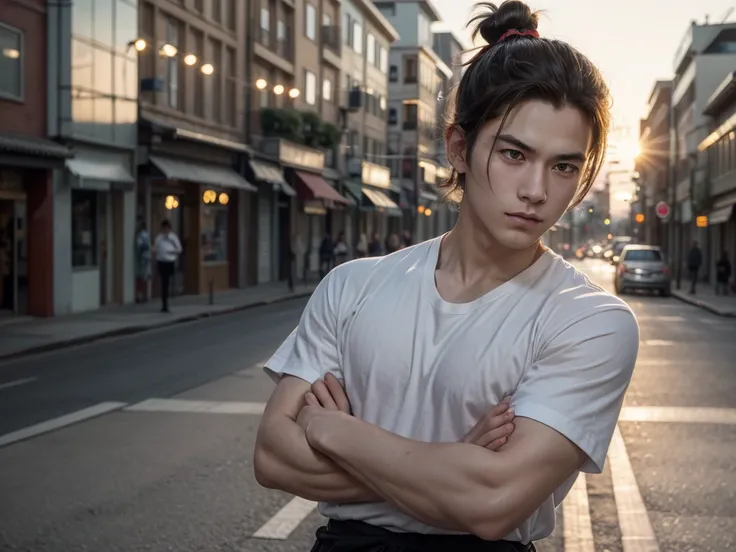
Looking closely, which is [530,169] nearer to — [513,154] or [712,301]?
[513,154]

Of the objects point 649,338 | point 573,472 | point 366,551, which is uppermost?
point 573,472

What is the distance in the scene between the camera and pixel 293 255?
121 feet

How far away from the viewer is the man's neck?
2389 millimetres

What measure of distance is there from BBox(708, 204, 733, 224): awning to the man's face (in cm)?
4271

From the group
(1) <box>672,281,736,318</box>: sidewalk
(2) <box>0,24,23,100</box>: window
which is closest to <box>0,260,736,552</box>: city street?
(2) <box>0,24,23,100</box>: window

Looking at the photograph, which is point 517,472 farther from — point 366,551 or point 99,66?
point 99,66

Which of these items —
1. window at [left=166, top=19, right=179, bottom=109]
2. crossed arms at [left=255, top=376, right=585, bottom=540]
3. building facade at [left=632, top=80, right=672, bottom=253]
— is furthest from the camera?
building facade at [left=632, top=80, right=672, bottom=253]

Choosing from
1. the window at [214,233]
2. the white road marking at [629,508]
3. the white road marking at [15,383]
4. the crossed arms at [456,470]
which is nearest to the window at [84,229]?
the window at [214,233]

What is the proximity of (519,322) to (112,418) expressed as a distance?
329 inches

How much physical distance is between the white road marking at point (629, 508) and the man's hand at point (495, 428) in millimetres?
3947

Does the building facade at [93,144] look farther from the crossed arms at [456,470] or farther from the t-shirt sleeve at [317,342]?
the crossed arms at [456,470]

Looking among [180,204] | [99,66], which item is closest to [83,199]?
[99,66]

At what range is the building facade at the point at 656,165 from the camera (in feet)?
272

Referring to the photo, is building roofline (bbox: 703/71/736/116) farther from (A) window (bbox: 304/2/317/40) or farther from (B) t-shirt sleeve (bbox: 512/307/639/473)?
(B) t-shirt sleeve (bbox: 512/307/639/473)
